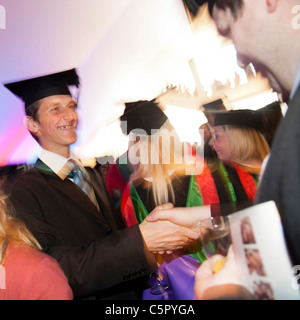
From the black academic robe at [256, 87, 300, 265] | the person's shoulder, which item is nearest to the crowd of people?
the person's shoulder

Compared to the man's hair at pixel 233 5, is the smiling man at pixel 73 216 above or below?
below

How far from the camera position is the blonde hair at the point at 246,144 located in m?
0.98

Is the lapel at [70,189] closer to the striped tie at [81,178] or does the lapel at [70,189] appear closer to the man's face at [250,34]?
the striped tie at [81,178]

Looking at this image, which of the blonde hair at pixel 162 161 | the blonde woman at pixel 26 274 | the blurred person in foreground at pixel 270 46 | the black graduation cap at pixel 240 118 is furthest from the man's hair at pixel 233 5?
the blonde woman at pixel 26 274

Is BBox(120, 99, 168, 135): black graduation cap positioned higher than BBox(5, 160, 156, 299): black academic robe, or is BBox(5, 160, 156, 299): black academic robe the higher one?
BBox(120, 99, 168, 135): black graduation cap

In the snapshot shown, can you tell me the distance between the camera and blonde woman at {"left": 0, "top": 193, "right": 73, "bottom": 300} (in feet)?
2.50

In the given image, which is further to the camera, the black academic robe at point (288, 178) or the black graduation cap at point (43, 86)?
the black graduation cap at point (43, 86)

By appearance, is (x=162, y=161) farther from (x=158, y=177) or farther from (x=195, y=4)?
(x=195, y=4)

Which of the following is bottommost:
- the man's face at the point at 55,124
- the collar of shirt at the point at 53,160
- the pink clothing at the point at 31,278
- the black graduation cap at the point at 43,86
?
the pink clothing at the point at 31,278

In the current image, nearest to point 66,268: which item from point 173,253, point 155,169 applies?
point 173,253

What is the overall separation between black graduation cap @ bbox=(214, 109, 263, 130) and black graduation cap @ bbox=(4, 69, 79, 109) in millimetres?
587

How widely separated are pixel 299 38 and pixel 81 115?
2.67ft

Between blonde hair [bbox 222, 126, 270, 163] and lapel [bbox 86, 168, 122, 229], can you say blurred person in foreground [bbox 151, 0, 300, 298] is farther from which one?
lapel [bbox 86, 168, 122, 229]

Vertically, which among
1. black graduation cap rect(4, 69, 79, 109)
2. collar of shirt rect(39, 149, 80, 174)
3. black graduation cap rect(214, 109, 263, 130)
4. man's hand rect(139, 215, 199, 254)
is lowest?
man's hand rect(139, 215, 199, 254)
